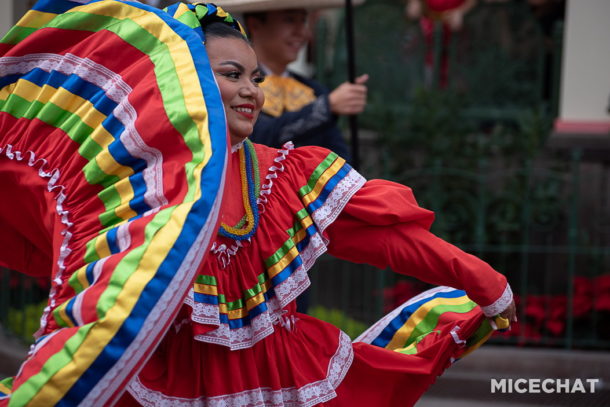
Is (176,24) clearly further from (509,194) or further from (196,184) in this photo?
(509,194)


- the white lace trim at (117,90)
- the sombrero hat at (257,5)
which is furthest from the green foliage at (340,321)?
the white lace trim at (117,90)

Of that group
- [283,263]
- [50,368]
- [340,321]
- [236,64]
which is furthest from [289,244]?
[340,321]

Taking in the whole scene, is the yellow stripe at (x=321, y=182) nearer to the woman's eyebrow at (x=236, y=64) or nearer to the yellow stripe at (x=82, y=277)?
the woman's eyebrow at (x=236, y=64)

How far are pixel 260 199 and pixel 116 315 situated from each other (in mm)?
832

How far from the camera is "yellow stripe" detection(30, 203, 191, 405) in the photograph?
199 centimetres

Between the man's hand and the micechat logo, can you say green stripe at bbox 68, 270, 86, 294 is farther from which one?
the micechat logo

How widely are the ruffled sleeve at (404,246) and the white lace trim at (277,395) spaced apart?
0.98ft

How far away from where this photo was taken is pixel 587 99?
6832 mm

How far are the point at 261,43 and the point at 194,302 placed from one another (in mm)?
1972

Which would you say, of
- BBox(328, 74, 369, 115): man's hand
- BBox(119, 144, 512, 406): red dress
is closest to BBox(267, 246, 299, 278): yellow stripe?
BBox(119, 144, 512, 406): red dress

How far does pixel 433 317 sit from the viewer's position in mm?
3145

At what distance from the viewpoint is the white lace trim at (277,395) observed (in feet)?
8.33

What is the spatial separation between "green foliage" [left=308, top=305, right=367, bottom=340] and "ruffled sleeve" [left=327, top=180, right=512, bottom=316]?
288 centimetres

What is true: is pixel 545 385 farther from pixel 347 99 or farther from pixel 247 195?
pixel 247 195
